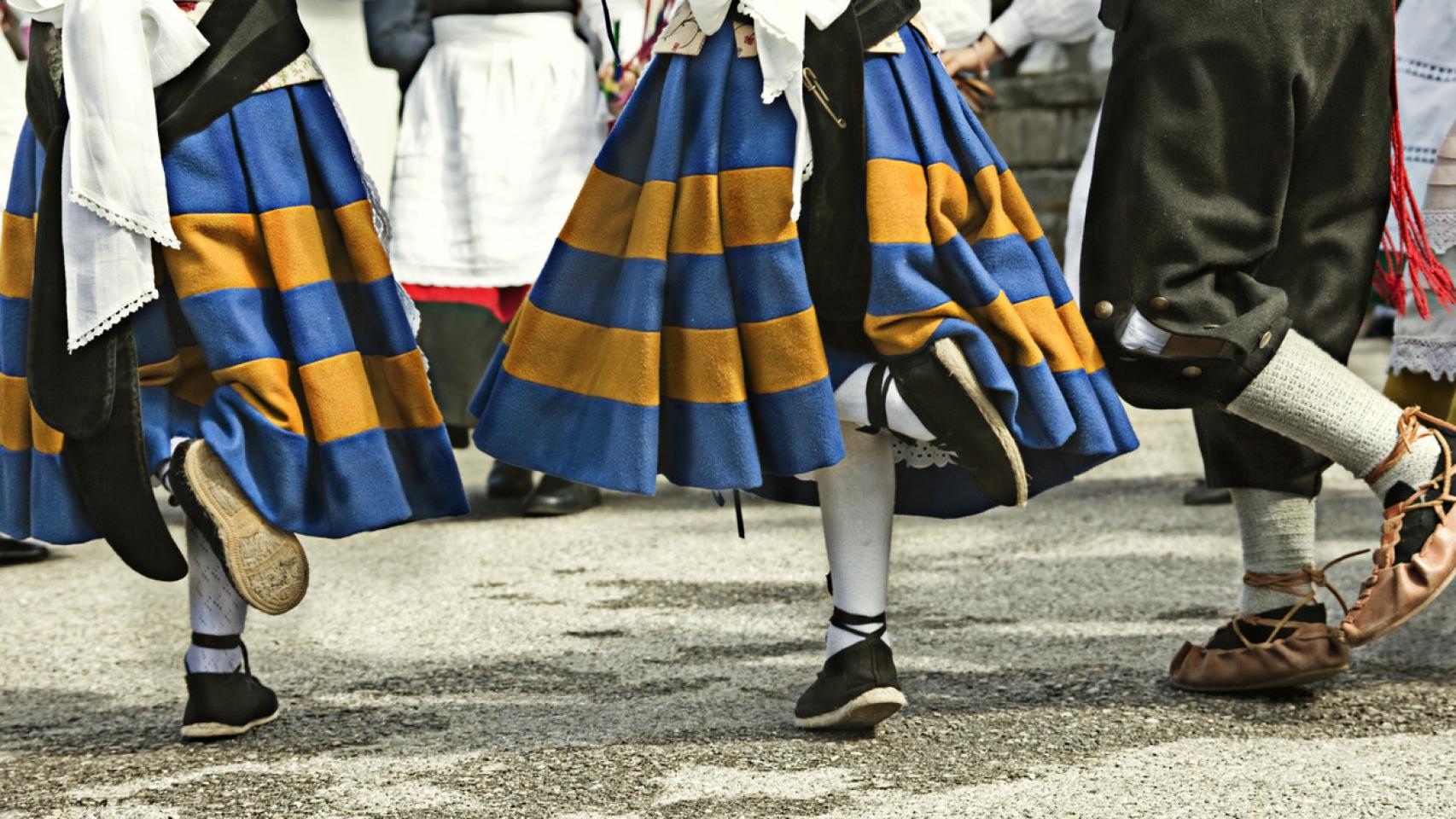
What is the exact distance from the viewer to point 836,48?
237cm

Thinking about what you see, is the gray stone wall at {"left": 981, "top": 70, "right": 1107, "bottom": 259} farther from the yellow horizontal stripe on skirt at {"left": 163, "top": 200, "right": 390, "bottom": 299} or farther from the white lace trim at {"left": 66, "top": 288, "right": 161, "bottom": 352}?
the white lace trim at {"left": 66, "top": 288, "right": 161, "bottom": 352}

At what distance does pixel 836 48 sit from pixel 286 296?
0.84 meters

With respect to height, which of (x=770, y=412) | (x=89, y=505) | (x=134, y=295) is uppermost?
(x=134, y=295)

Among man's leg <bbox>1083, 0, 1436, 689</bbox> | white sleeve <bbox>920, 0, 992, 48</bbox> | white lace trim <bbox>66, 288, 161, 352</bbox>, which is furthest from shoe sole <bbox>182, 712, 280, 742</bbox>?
white sleeve <bbox>920, 0, 992, 48</bbox>

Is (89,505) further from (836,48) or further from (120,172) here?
(836,48)

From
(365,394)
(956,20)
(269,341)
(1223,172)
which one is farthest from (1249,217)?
(956,20)

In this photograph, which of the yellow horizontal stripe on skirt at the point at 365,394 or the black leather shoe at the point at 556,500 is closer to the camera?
the yellow horizontal stripe on skirt at the point at 365,394

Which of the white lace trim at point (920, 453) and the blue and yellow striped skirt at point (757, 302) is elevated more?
the blue and yellow striped skirt at point (757, 302)

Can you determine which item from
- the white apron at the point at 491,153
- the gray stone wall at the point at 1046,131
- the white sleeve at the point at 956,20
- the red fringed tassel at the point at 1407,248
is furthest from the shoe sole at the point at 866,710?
the gray stone wall at the point at 1046,131

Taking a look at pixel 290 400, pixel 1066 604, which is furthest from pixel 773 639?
pixel 290 400

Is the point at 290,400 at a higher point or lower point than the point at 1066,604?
higher

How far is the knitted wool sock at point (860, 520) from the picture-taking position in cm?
251

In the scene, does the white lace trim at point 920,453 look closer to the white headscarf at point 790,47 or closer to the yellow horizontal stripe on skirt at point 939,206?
the yellow horizontal stripe on skirt at point 939,206

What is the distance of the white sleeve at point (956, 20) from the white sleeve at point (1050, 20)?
0.38 feet
